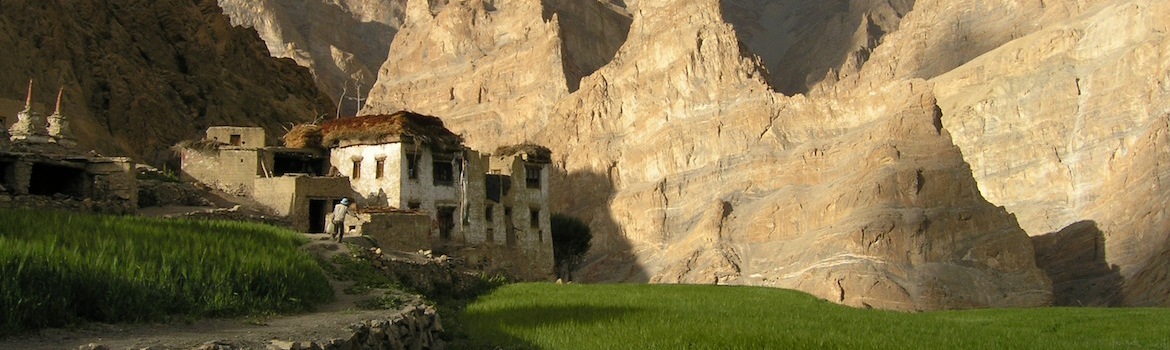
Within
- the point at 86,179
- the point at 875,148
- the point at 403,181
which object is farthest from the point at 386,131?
the point at 875,148

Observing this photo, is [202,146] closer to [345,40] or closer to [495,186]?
[495,186]

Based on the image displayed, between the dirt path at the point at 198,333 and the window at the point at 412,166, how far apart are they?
3061cm

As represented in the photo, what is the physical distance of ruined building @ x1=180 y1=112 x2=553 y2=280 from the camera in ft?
120

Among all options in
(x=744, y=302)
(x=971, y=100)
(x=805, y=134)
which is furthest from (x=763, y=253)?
(x=744, y=302)

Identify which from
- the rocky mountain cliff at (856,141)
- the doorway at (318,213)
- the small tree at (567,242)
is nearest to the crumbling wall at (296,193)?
the doorway at (318,213)

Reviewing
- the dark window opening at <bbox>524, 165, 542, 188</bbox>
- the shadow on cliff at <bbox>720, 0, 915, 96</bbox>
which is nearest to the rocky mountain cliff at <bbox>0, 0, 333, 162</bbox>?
the dark window opening at <bbox>524, 165, 542, 188</bbox>

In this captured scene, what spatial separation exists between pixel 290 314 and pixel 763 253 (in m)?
62.0

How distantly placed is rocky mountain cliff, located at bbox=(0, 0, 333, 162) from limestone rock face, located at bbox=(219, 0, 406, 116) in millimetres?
52517

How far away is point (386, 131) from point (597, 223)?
51342 millimetres

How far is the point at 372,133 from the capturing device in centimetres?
4469

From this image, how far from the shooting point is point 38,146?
26.9m

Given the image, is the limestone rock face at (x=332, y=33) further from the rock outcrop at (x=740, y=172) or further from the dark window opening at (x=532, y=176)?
the dark window opening at (x=532, y=176)

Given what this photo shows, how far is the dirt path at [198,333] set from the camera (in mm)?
10156

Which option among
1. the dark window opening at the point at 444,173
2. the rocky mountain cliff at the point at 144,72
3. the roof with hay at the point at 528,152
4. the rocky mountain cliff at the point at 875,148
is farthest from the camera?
the rocky mountain cliff at the point at 875,148
